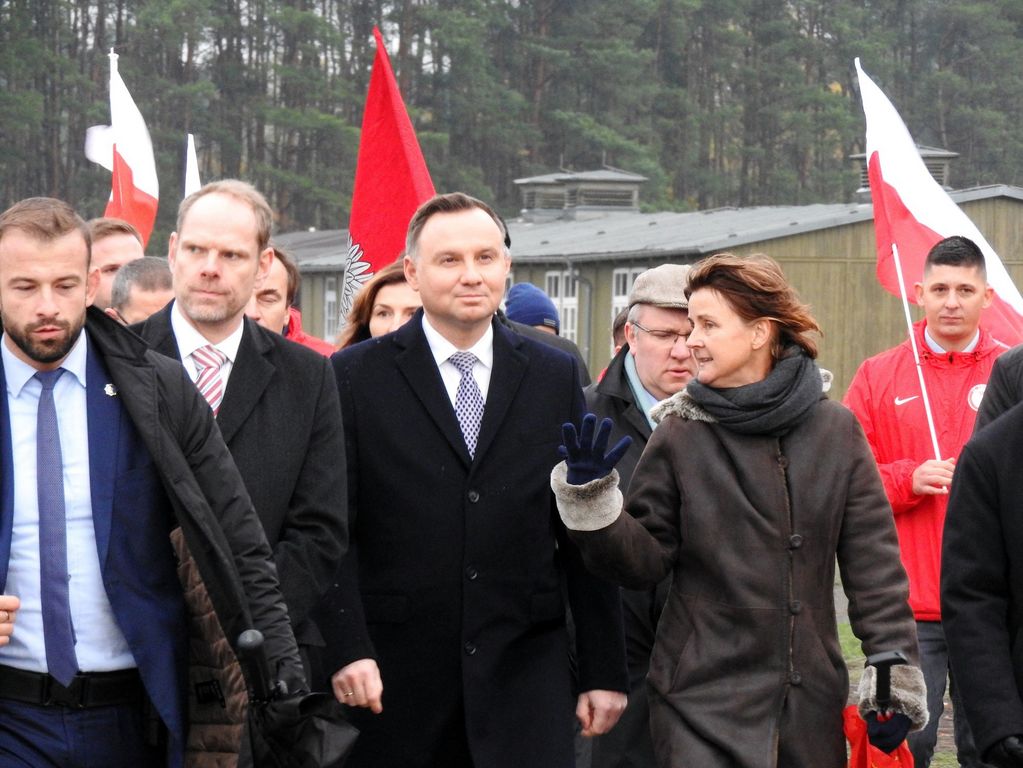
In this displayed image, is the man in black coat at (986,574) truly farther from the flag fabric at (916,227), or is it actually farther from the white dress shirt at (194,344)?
the flag fabric at (916,227)

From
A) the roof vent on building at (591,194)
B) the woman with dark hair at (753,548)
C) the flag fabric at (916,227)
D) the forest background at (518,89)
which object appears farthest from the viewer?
the forest background at (518,89)

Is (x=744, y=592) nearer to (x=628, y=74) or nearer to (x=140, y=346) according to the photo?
(x=140, y=346)

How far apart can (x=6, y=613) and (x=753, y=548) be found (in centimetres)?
188

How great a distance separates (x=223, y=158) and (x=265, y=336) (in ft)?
189

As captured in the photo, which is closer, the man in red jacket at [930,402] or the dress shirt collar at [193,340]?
the dress shirt collar at [193,340]

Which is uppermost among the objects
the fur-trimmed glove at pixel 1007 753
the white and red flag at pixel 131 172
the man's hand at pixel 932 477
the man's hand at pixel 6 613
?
the white and red flag at pixel 131 172

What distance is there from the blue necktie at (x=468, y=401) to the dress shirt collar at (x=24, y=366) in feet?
4.06

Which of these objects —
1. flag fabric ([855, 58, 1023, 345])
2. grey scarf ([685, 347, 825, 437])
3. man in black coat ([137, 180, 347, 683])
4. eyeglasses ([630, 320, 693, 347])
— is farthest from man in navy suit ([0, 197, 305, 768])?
flag fabric ([855, 58, 1023, 345])

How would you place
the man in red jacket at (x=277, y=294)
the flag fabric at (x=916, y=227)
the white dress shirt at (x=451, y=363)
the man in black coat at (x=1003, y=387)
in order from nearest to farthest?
the white dress shirt at (x=451, y=363), the man in black coat at (x=1003, y=387), the man in red jacket at (x=277, y=294), the flag fabric at (x=916, y=227)

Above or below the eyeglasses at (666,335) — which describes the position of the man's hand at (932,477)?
below

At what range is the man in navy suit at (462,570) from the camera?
4.71 m

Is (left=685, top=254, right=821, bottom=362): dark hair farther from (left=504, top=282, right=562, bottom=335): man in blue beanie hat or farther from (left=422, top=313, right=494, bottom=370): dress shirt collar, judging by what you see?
(left=504, top=282, right=562, bottom=335): man in blue beanie hat

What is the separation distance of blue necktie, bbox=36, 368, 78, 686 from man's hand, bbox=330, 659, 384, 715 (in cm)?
102

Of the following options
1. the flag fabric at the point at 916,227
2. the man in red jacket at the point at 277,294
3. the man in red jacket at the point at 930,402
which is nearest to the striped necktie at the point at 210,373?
the man in red jacket at the point at 277,294
